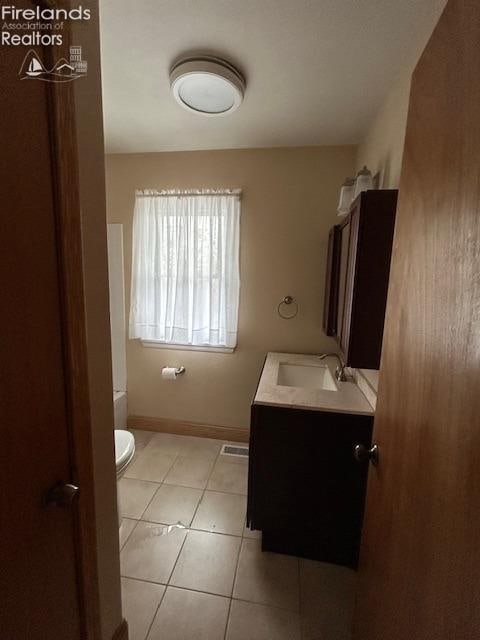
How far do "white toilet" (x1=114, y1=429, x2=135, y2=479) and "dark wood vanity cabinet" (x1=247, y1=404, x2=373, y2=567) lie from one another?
68 centimetres

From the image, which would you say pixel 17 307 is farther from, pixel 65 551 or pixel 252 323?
pixel 252 323

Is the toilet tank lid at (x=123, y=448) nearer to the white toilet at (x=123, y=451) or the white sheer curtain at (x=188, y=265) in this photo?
the white toilet at (x=123, y=451)

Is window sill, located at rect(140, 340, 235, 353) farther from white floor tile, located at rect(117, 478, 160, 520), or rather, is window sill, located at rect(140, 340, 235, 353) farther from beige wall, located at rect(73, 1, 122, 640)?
beige wall, located at rect(73, 1, 122, 640)

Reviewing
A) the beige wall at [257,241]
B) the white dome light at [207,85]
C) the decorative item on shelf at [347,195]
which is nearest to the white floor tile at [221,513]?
the beige wall at [257,241]

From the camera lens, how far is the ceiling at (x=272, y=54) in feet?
3.48

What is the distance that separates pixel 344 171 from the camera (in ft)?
7.06

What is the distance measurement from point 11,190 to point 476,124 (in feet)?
2.95

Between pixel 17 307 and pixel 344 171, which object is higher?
pixel 344 171

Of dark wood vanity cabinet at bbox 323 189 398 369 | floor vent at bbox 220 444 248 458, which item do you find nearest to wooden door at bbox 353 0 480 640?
dark wood vanity cabinet at bbox 323 189 398 369

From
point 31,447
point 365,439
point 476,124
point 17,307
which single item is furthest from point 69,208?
point 365,439

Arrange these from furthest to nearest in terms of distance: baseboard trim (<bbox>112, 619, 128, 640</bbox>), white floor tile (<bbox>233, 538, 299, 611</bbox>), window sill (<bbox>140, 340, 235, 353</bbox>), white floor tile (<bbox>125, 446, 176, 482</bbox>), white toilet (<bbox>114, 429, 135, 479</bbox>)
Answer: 1. window sill (<bbox>140, 340, 235, 353</bbox>)
2. white floor tile (<bbox>125, 446, 176, 482</bbox>)
3. white toilet (<bbox>114, 429, 135, 479</bbox>)
4. white floor tile (<bbox>233, 538, 299, 611</bbox>)
5. baseboard trim (<bbox>112, 619, 128, 640</bbox>)

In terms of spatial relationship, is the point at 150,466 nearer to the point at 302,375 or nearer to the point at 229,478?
the point at 229,478

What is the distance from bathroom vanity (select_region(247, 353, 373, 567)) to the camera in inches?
52.5

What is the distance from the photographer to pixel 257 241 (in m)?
2.29
